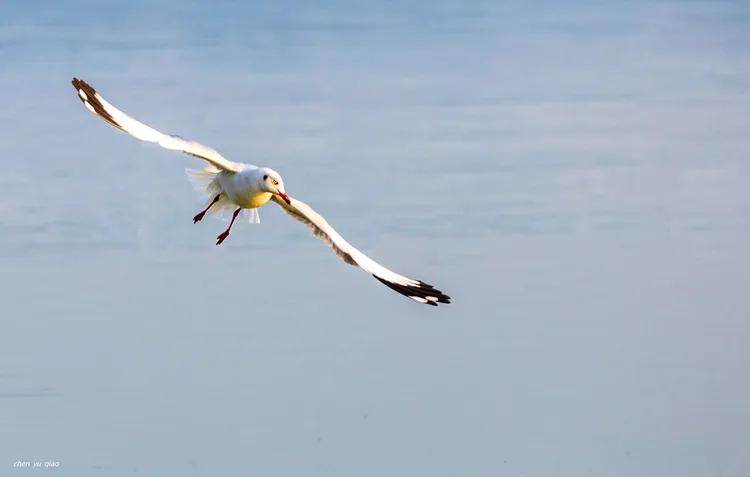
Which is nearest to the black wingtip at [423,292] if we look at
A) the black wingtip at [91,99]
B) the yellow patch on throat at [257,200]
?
the yellow patch on throat at [257,200]

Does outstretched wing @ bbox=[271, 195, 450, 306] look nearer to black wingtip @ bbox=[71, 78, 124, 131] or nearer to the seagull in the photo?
the seagull

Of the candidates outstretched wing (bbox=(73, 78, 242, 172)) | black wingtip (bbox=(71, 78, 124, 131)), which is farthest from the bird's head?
black wingtip (bbox=(71, 78, 124, 131))

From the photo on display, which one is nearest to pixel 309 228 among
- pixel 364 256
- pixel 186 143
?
pixel 364 256

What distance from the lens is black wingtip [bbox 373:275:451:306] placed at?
17.9 m

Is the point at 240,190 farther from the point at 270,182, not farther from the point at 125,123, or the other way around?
the point at 125,123

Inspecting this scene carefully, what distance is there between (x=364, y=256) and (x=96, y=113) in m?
2.73

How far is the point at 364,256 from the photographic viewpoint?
18.1m

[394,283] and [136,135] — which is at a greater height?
[136,135]

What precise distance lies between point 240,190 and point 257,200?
147 millimetres

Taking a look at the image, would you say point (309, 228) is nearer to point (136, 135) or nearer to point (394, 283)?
point (394, 283)

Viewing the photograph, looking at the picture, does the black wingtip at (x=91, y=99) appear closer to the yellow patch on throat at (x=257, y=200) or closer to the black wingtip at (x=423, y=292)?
the yellow patch on throat at (x=257, y=200)

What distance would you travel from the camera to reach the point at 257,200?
56.4ft

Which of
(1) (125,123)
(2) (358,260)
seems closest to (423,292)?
(2) (358,260)

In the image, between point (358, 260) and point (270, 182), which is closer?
point (270, 182)
